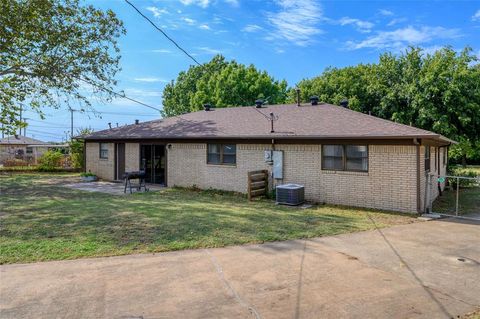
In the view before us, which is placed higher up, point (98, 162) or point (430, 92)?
point (430, 92)

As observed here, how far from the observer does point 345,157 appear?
37.8ft

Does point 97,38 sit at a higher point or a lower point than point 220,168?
higher

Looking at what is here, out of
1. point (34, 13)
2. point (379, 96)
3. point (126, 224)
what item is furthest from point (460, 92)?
point (34, 13)

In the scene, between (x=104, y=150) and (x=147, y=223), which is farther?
(x=104, y=150)

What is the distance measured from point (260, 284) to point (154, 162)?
13.6m

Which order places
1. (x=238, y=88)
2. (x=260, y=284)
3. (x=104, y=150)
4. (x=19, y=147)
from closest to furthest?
(x=260, y=284)
(x=104, y=150)
(x=238, y=88)
(x=19, y=147)

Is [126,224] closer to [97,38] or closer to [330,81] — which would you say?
[97,38]

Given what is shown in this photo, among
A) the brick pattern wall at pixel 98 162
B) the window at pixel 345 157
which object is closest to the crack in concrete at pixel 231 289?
the window at pixel 345 157

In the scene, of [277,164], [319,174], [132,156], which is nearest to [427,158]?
[319,174]

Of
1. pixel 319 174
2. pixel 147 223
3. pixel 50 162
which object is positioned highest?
pixel 50 162

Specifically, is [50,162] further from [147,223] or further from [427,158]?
[427,158]

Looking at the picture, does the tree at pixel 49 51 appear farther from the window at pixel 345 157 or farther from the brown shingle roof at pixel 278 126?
the window at pixel 345 157

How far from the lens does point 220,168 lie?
48.3 ft

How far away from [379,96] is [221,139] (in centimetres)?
1338
